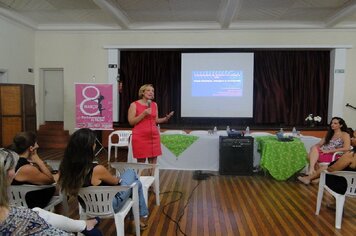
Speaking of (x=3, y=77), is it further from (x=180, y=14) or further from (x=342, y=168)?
(x=342, y=168)

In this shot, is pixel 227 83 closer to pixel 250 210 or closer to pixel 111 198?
pixel 250 210

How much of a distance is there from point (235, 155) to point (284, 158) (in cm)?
75

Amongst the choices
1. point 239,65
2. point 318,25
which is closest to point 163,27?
point 239,65

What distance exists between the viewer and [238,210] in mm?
3281

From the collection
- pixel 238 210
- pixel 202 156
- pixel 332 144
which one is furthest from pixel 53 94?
pixel 332 144

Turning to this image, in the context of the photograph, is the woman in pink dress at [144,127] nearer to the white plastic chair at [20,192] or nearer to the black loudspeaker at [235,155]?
the white plastic chair at [20,192]

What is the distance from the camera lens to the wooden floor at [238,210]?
2791 mm

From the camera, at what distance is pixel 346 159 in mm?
2863

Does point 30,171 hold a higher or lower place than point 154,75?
lower

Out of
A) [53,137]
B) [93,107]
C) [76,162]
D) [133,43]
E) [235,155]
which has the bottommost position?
[53,137]

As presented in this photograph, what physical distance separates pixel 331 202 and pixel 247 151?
150 centimetres

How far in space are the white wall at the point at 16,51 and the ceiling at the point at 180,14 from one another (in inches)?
9.2

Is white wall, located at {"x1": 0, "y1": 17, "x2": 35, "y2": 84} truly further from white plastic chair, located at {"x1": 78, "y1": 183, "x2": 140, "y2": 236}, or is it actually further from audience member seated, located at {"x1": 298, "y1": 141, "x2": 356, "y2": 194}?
audience member seated, located at {"x1": 298, "y1": 141, "x2": 356, "y2": 194}

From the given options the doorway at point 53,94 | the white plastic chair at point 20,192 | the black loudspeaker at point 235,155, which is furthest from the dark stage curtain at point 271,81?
the white plastic chair at point 20,192
